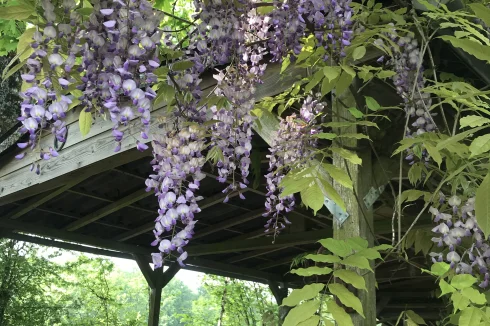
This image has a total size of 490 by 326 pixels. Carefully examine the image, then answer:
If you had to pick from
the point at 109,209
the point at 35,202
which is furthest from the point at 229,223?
the point at 35,202

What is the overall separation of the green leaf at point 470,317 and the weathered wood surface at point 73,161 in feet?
4.85

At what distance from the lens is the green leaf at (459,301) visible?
1.21m

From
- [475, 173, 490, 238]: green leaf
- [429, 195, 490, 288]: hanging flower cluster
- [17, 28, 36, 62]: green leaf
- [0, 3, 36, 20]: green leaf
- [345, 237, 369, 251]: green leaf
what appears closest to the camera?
[475, 173, 490, 238]: green leaf

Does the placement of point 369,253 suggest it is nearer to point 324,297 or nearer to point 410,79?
point 324,297

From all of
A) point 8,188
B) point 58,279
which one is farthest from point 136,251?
point 58,279

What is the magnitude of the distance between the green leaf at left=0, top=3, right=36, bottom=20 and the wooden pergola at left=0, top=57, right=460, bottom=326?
117cm

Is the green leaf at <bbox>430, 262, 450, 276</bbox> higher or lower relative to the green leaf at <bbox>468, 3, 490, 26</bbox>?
lower

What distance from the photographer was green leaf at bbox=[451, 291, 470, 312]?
1.21 meters

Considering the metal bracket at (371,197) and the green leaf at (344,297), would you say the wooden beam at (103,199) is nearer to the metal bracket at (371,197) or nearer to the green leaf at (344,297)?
the metal bracket at (371,197)

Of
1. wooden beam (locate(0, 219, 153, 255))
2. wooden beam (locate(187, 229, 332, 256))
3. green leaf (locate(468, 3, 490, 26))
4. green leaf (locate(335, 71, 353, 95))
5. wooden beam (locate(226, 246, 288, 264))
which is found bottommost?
green leaf (locate(468, 3, 490, 26))

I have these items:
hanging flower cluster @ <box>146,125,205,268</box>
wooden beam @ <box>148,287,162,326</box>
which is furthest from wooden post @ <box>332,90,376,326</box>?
wooden beam @ <box>148,287,162,326</box>

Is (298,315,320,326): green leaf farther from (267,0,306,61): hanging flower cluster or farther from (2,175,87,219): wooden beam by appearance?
(2,175,87,219): wooden beam

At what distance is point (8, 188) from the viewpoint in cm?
342

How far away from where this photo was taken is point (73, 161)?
9.74 feet
